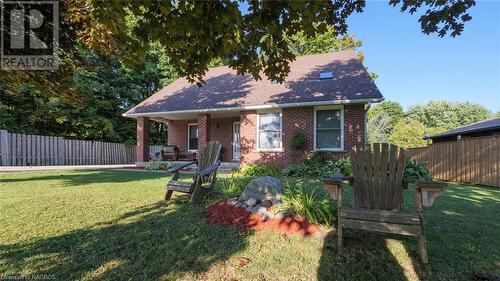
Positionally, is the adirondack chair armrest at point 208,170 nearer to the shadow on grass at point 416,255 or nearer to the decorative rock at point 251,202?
the decorative rock at point 251,202

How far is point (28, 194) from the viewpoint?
608 centimetres

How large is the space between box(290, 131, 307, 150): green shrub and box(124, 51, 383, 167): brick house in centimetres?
24

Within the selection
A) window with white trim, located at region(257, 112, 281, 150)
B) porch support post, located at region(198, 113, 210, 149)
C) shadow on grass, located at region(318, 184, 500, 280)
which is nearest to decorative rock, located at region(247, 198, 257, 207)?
shadow on grass, located at region(318, 184, 500, 280)

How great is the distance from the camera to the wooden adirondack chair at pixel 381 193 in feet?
9.64

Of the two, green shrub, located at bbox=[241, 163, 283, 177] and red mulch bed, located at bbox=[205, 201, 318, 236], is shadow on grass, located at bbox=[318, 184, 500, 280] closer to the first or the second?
red mulch bed, located at bbox=[205, 201, 318, 236]

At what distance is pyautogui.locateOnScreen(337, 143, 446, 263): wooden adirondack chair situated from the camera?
2939mm

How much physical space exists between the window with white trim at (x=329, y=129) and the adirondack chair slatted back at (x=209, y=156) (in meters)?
6.32

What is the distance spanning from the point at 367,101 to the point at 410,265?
8.17m

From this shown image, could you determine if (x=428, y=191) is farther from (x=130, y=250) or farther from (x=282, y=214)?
(x=130, y=250)

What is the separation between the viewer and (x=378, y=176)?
12.1 feet

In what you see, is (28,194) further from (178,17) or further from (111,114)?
(111,114)

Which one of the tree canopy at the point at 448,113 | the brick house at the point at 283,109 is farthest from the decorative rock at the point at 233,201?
the tree canopy at the point at 448,113

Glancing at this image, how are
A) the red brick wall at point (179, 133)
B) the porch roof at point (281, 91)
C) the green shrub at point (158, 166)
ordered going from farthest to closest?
the red brick wall at point (179, 133) < the green shrub at point (158, 166) < the porch roof at point (281, 91)

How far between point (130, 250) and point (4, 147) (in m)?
14.7
